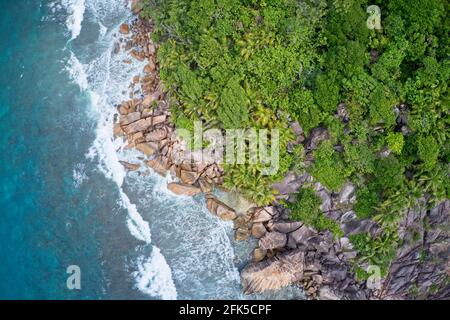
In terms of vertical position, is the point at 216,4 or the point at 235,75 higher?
the point at 216,4

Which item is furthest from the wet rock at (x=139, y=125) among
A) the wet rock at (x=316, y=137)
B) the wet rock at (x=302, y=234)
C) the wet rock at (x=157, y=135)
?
the wet rock at (x=302, y=234)

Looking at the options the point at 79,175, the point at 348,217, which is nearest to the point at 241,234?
the point at 348,217

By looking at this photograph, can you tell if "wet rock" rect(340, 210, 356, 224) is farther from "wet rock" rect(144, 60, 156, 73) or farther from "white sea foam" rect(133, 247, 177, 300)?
"wet rock" rect(144, 60, 156, 73)

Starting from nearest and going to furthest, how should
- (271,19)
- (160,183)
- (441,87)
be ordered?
(441,87), (271,19), (160,183)

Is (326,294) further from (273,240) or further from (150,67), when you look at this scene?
(150,67)

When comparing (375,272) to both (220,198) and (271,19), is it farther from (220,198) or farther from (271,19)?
(271,19)

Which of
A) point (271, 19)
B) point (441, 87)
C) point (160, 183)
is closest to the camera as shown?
point (441, 87)
